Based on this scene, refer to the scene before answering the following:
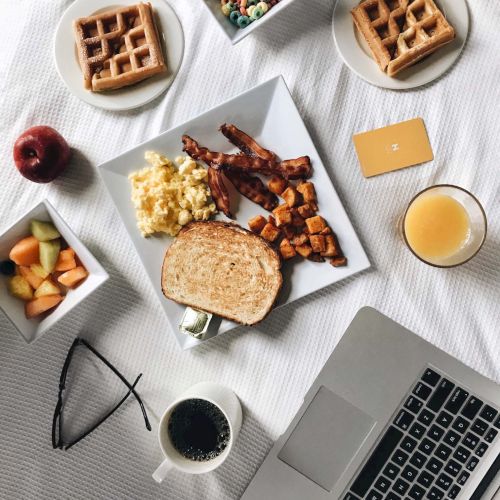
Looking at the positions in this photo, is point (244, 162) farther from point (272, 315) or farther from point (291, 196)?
point (272, 315)

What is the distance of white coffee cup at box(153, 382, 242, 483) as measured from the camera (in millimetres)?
979

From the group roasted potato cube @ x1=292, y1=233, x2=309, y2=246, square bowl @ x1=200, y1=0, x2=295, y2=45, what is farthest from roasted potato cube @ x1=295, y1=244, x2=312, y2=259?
square bowl @ x1=200, y1=0, x2=295, y2=45

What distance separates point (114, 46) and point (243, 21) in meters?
0.24

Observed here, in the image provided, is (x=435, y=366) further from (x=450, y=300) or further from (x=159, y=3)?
(x=159, y=3)

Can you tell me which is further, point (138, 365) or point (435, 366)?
point (138, 365)

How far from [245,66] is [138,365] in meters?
0.57

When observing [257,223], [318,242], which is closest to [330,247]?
[318,242]

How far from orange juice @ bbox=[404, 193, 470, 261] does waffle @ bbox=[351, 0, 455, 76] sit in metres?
0.23

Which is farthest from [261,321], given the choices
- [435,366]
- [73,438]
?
[73,438]

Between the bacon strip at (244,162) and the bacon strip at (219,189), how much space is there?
13 mm

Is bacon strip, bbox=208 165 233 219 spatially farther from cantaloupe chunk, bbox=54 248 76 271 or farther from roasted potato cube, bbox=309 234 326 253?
cantaloupe chunk, bbox=54 248 76 271

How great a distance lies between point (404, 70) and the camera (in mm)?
1036

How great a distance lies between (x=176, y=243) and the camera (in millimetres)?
1062

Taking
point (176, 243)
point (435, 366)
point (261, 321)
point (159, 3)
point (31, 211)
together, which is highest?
point (159, 3)
